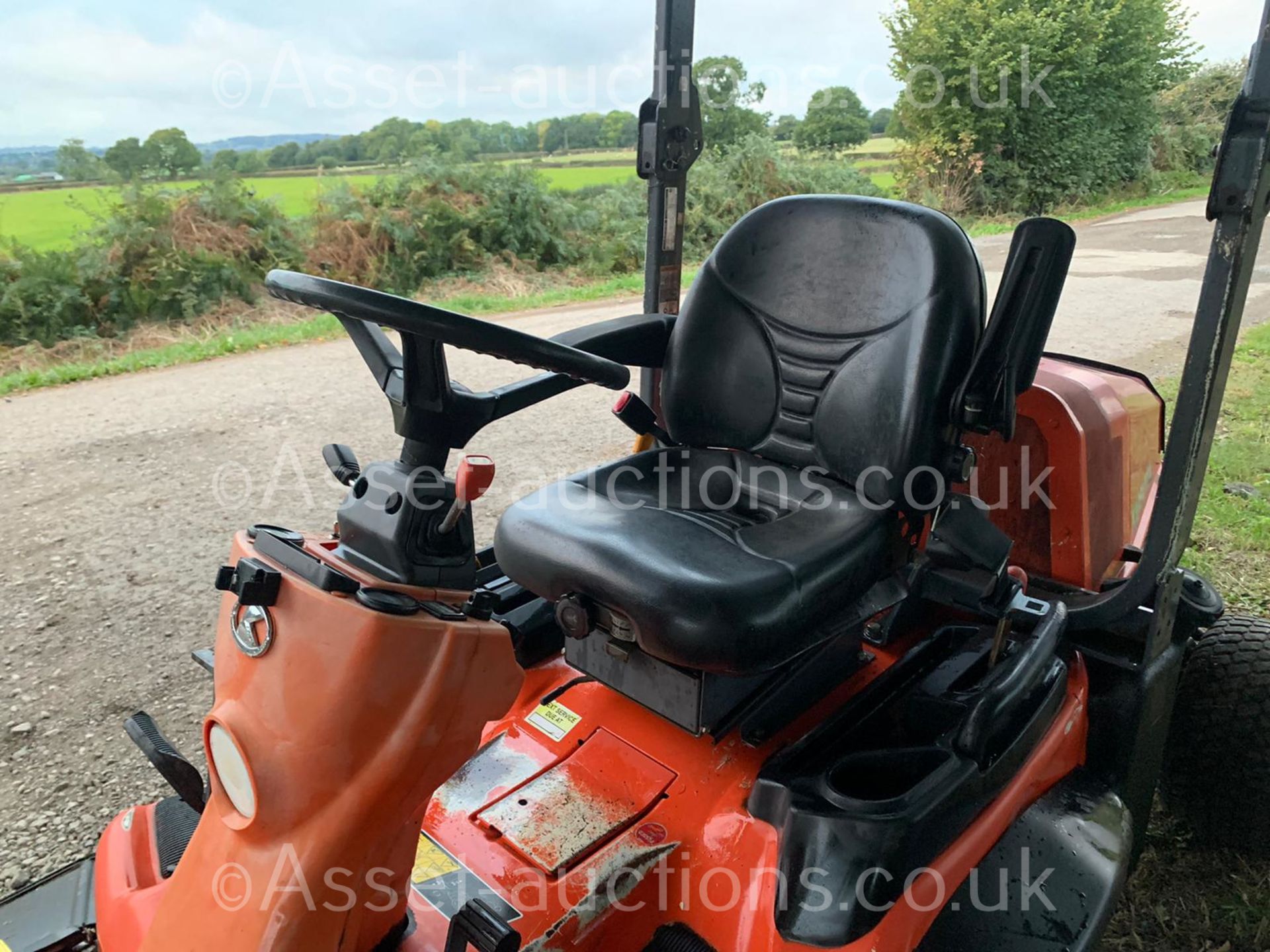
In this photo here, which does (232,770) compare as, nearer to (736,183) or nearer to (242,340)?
(242,340)

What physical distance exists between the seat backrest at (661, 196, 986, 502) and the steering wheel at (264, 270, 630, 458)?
638 millimetres

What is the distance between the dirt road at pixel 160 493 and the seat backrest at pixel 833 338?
0.14m

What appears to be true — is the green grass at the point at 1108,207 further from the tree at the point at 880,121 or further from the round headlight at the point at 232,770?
the round headlight at the point at 232,770

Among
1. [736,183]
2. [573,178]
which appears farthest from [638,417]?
[573,178]

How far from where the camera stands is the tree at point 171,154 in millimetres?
8766

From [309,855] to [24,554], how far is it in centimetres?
287

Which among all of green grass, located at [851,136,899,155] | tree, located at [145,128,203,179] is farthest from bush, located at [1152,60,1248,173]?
tree, located at [145,128,203,179]

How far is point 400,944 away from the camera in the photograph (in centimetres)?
126

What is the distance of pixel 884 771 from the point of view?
1486mm

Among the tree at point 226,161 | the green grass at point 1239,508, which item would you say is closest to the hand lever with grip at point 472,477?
the green grass at point 1239,508

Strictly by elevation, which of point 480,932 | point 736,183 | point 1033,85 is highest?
point 1033,85

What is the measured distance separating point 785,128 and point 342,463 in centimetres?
560

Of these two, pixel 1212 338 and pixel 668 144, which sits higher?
pixel 668 144

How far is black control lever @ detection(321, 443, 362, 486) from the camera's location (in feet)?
4.07
